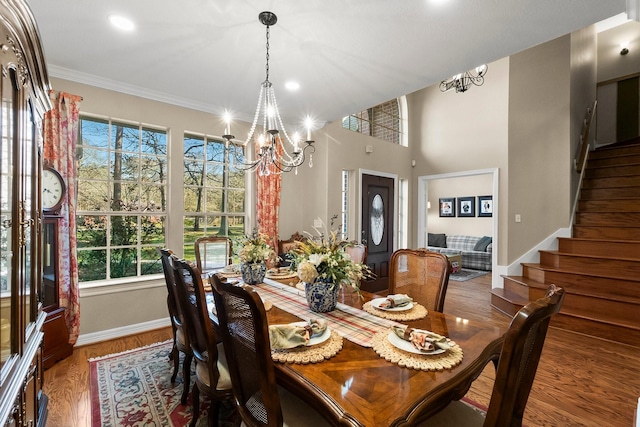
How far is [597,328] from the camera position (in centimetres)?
320

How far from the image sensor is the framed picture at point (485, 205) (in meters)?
7.64

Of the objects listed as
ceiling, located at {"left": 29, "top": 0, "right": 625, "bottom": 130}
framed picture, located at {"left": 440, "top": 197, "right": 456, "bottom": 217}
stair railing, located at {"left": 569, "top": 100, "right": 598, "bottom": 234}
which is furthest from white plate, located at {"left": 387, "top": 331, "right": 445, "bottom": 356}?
framed picture, located at {"left": 440, "top": 197, "right": 456, "bottom": 217}

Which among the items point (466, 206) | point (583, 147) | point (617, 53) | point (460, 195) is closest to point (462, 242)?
point (466, 206)

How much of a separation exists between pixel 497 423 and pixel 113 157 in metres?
3.92

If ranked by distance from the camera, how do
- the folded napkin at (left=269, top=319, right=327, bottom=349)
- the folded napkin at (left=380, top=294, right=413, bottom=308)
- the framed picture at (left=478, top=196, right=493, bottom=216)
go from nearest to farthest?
the folded napkin at (left=269, top=319, right=327, bottom=349), the folded napkin at (left=380, top=294, right=413, bottom=308), the framed picture at (left=478, top=196, right=493, bottom=216)

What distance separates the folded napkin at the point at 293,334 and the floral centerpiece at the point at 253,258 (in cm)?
107

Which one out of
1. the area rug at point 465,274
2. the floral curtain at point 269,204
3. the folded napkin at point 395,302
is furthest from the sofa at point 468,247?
the folded napkin at point 395,302

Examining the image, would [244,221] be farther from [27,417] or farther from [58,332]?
[27,417]

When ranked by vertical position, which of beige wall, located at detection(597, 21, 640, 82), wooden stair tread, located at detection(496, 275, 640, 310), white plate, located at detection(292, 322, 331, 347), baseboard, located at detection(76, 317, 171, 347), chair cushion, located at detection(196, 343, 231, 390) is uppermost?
beige wall, located at detection(597, 21, 640, 82)

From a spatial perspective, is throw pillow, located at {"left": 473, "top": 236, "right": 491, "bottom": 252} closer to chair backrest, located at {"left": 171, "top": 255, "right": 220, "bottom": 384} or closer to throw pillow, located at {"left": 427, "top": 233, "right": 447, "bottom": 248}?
throw pillow, located at {"left": 427, "top": 233, "right": 447, "bottom": 248}

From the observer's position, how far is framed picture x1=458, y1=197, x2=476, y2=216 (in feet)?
26.2

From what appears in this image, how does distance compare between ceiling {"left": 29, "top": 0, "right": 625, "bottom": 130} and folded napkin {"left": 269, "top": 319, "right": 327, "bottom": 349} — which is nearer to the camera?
folded napkin {"left": 269, "top": 319, "right": 327, "bottom": 349}

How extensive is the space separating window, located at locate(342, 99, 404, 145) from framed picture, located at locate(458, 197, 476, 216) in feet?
11.2

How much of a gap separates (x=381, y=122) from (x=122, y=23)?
14.2 feet
